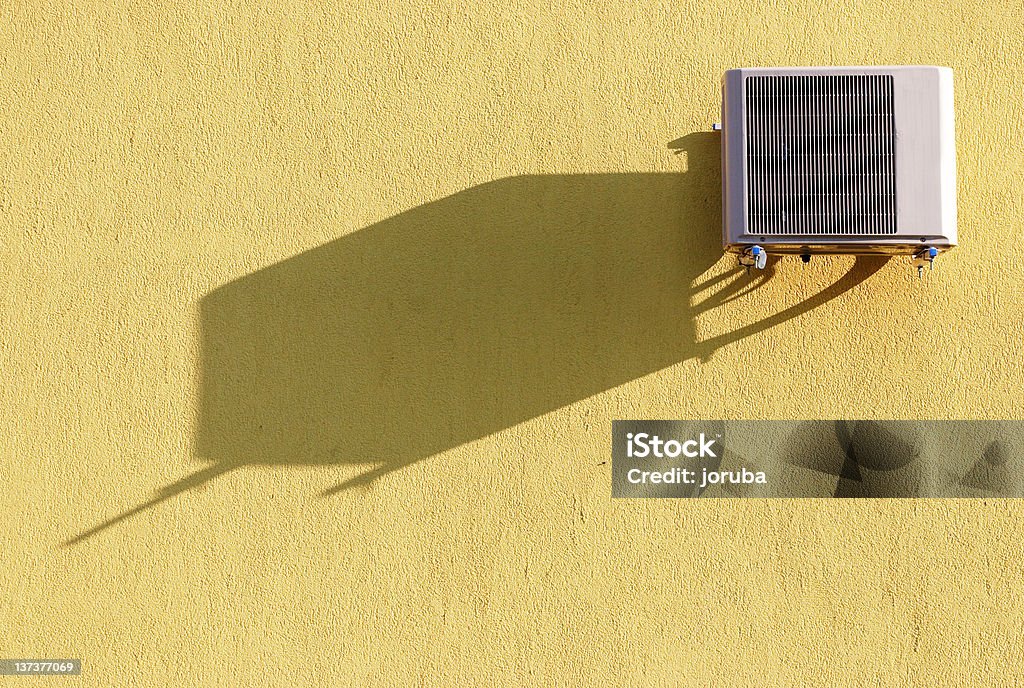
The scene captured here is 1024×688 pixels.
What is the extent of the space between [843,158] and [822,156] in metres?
0.07

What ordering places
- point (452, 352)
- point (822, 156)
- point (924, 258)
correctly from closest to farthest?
point (822, 156), point (924, 258), point (452, 352)

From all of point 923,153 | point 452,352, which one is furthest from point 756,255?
point 452,352

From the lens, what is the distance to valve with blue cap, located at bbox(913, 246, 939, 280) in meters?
2.49

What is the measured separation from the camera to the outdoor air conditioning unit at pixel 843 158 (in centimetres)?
243

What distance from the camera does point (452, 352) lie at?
277cm

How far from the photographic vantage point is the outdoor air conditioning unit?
7.97ft

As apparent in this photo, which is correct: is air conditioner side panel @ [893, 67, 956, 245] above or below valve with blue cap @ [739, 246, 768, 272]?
above

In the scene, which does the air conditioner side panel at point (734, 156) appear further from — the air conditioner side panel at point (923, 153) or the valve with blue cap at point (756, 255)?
the air conditioner side panel at point (923, 153)

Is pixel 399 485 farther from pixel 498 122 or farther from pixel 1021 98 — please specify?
pixel 1021 98

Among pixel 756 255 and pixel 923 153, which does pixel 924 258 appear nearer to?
pixel 923 153

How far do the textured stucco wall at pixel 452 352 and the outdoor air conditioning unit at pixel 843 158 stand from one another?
0.35m

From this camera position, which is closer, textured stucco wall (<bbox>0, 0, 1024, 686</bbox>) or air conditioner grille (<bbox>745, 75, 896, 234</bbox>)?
air conditioner grille (<bbox>745, 75, 896, 234</bbox>)

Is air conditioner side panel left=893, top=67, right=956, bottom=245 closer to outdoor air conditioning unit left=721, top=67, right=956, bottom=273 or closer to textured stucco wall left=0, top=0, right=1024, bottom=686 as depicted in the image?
outdoor air conditioning unit left=721, top=67, right=956, bottom=273

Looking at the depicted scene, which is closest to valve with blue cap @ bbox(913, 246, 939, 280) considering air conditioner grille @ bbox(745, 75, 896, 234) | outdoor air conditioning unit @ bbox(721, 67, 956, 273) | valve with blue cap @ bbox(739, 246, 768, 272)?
outdoor air conditioning unit @ bbox(721, 67, 956, 273)
